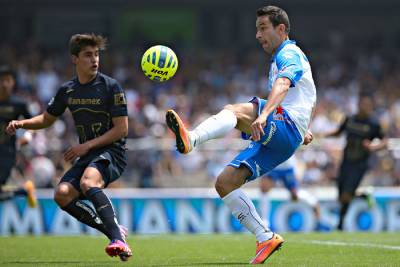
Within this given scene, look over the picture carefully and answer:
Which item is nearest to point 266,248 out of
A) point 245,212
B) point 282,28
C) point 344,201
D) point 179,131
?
point 245,212

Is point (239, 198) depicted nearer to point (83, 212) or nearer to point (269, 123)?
point (269, 123)

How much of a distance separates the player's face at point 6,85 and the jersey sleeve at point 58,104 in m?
3.87

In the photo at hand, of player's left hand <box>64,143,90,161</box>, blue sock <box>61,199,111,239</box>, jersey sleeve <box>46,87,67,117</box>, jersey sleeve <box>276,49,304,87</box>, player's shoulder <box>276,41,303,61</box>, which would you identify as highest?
player's shoulder <box>276,41,303,61</box>

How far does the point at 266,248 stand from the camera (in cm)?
850

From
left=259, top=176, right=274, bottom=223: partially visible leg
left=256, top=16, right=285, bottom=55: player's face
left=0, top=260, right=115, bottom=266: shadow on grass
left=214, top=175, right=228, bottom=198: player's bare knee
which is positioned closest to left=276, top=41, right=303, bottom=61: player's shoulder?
left=256, top=16, right=285, bottom=55: player's face

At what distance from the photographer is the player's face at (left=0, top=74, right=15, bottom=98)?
13.5 meters

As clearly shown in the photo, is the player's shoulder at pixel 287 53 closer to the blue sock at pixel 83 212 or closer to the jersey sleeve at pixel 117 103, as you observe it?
the jersey sleeve at pixel 117 103

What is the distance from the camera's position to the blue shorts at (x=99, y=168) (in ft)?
30.2

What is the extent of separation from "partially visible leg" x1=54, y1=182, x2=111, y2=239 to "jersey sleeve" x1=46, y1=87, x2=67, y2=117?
1006mm

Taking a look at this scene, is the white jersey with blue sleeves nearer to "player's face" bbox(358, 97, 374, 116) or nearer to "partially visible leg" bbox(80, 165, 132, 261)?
"partially visible leg" bbox(80, 165, 132, 261)

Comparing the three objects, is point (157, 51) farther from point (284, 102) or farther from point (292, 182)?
point (292, 182)

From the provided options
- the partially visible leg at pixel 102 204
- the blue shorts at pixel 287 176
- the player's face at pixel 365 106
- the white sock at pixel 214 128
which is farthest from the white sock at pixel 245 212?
the player's face at pixel 365 106

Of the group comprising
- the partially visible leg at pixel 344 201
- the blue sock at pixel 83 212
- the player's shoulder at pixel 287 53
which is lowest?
the partially visible leg at pixel 344 201

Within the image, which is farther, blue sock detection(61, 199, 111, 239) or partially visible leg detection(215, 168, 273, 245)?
blue sock detection(61, 199, 111, 239)
